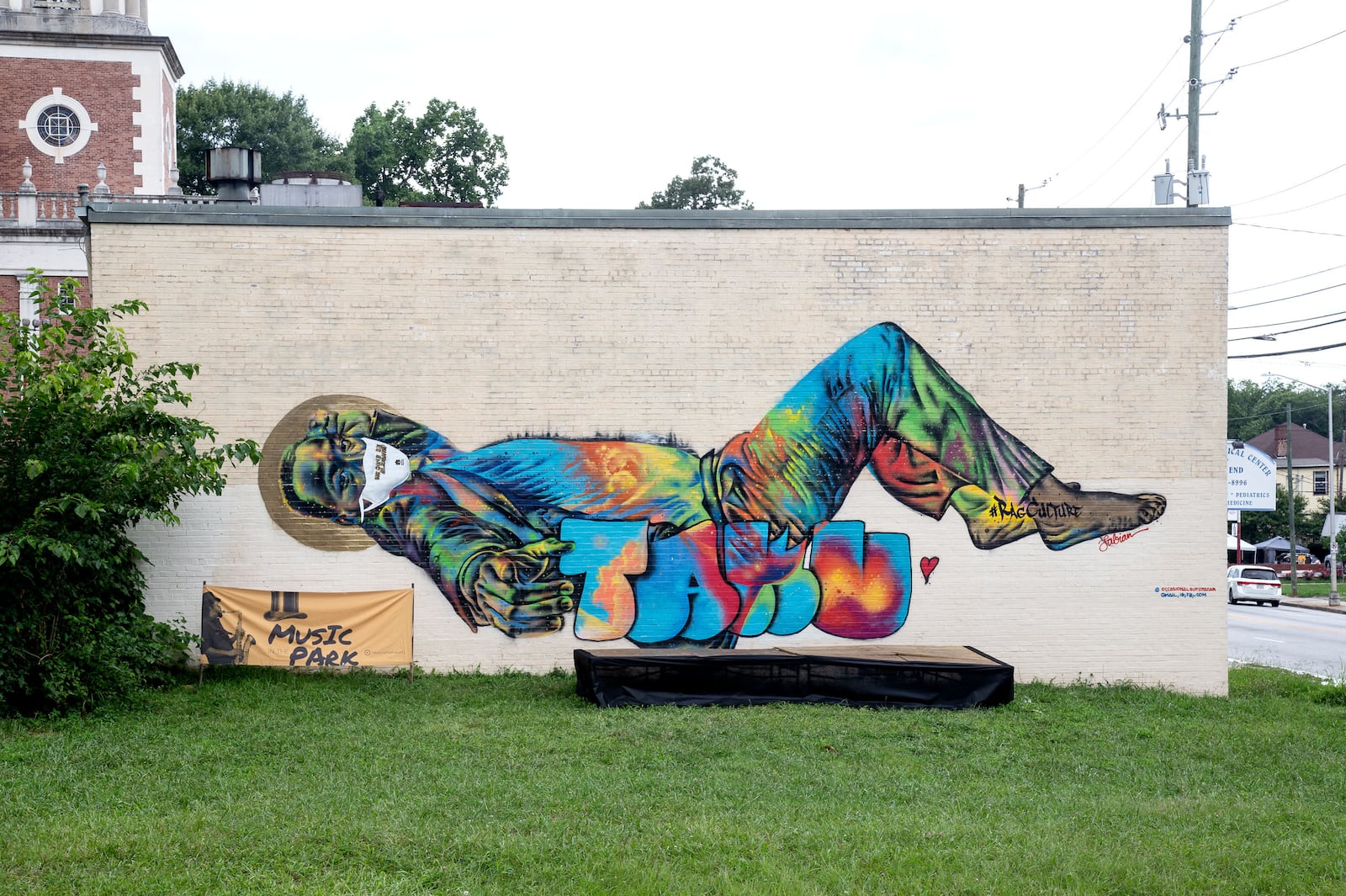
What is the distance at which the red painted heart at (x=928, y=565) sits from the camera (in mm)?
14047

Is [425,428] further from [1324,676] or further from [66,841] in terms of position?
[1324,676]

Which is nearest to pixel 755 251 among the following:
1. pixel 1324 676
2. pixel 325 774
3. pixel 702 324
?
pixel 702 324

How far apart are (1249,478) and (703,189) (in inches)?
1400

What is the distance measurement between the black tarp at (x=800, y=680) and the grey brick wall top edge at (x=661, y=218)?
5467 millimetres

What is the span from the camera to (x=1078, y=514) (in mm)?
14156

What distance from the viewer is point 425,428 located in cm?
1384

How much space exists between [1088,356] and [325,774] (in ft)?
34.4

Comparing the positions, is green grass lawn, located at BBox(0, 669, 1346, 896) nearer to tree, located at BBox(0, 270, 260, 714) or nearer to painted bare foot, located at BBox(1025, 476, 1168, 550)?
tree, located at BBox(0, 270, 260, 714)

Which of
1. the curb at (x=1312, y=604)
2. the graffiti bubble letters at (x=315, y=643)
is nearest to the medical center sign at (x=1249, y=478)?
the curb at (x=1312, y=604)

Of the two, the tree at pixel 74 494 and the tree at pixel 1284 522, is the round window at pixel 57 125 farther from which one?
the tree at pixel 1284 522

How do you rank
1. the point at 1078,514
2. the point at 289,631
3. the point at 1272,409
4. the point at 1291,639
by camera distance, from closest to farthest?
the point at 289,631
the point at 1078,514
the point at 1291,639
the point at 1272,409

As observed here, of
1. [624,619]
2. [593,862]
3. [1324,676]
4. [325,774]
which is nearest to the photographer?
[593,862]

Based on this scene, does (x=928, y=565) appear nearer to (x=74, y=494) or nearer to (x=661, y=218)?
(x=661, y=218)

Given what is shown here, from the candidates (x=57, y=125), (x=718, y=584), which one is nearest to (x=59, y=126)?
(x=57, y=125)
